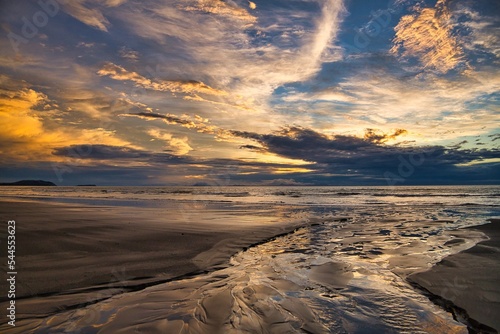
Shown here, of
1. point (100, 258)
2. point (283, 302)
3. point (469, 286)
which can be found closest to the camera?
point (283, 302)

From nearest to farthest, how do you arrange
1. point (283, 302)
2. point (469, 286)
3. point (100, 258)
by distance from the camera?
point (283, 302) < point (469, 286) < point (100, 258)

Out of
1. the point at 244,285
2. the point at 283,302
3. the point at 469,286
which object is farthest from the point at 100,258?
the point at 469,286

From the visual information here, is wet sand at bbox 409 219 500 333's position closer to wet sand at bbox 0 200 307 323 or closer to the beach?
the beach

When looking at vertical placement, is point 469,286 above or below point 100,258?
below

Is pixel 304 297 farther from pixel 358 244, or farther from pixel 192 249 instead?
pixel 358 244

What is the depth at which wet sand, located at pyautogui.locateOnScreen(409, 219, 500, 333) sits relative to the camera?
473 centimetres

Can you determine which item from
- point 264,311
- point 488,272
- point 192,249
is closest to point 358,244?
point 488,272

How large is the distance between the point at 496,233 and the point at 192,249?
13867 mm

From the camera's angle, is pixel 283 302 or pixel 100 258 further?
pixel 100 258

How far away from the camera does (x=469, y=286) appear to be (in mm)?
6105

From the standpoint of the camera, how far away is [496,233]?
43.9ft

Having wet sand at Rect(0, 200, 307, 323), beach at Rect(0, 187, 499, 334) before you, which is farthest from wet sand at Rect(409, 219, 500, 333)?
wet sand at Rect(0, 200, 307, 323)

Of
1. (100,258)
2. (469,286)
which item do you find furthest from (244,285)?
(469,286)

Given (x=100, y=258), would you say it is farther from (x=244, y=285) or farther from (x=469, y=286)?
(x=469, y=286)
